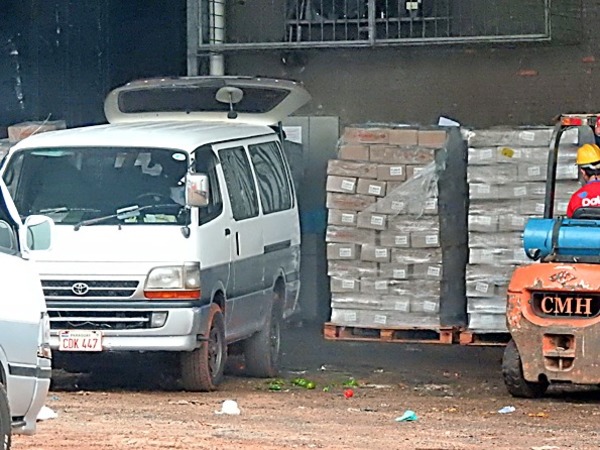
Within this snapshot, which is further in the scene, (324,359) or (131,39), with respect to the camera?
(131,39)

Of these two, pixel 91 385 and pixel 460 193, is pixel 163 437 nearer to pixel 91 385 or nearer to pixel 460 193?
Answer: pixel 91 385

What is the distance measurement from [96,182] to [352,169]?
268 cm

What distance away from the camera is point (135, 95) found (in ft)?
50.9

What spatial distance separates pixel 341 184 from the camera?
14906mm

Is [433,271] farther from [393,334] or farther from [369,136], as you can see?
[369,136]

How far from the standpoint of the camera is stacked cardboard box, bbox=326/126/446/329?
14695 millimetres

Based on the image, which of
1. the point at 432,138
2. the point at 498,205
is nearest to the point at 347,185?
the point at 432,138

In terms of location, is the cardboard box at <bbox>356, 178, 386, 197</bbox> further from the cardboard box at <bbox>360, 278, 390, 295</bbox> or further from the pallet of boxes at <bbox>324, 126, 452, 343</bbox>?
the cardboard box at <bbox>360, 278, 390, 295</bbox>

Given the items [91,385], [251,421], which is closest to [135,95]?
[91,385]

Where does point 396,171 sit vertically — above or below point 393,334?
above

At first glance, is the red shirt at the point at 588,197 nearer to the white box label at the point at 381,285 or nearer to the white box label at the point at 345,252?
the white box label at the point at 381,285

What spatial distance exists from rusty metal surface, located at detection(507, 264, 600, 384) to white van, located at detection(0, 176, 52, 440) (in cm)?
474

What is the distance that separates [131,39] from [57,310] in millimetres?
6821

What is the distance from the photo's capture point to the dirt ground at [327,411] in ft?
35.2
